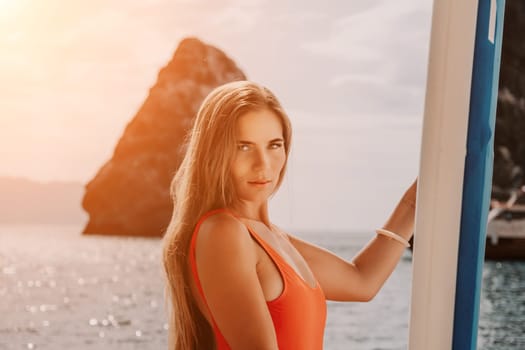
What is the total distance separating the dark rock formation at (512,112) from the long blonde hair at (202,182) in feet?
90.8

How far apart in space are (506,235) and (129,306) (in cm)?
1114

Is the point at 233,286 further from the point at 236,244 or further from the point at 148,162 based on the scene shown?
the point at 148,162

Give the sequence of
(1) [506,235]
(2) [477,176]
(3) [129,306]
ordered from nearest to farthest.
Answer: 1. (2) [477,176]
2. (3) [129,306]
3. (1) [506,235]

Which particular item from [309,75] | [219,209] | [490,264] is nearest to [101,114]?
[309,75]

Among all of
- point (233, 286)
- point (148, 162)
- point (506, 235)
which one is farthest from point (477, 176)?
point (148, 162)

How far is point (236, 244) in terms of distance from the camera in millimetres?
775

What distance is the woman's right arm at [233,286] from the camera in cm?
76

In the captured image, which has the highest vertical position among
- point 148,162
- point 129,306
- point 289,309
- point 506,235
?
point 148,162

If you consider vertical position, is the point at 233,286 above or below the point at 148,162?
below

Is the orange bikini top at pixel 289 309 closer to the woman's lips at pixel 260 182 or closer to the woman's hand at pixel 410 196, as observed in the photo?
the woman's lips at pixel 260 182

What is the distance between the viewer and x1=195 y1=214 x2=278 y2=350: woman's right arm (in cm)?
76

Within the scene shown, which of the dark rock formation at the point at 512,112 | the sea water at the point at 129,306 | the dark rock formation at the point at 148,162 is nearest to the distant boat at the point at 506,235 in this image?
the sea water at the point at 129,306

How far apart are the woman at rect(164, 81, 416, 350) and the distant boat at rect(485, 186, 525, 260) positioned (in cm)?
2416

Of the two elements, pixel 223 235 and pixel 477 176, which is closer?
pixel 477 176
